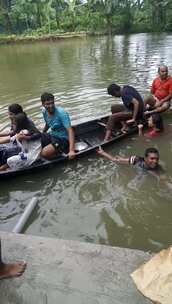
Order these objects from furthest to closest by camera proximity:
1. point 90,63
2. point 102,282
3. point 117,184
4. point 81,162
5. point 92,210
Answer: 1. point 90,63
2. point 81,162
3. point 117,184
4. point 92,210
5. point 102,282

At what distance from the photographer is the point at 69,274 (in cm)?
304

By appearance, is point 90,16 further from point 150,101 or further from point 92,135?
point 92,135

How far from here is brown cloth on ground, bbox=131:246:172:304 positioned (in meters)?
2.59

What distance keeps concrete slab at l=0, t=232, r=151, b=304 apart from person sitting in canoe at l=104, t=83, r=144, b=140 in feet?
13.5

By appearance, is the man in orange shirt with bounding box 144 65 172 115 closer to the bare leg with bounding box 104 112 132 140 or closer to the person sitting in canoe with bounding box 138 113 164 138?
the person sitting in canoe with bounding box 138 113 164 138

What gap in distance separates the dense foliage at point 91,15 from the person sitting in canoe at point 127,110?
35191 millimetres

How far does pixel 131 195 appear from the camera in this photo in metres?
5.43

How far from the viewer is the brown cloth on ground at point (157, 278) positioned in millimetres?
2594

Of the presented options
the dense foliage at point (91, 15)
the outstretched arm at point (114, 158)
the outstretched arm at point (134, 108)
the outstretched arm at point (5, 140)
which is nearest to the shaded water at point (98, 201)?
the outstretched arm at point (114, 158)

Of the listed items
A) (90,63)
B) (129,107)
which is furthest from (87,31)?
(129,107)

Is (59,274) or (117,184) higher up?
(59,274)

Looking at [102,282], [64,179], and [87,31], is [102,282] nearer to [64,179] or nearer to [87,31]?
[64,179]

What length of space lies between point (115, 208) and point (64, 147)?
1.96 meters

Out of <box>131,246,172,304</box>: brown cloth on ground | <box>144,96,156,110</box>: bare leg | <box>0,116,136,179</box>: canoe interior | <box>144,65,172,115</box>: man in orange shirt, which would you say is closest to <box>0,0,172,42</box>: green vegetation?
A: <box>144,65,172,115</box>: man in orange shirt
